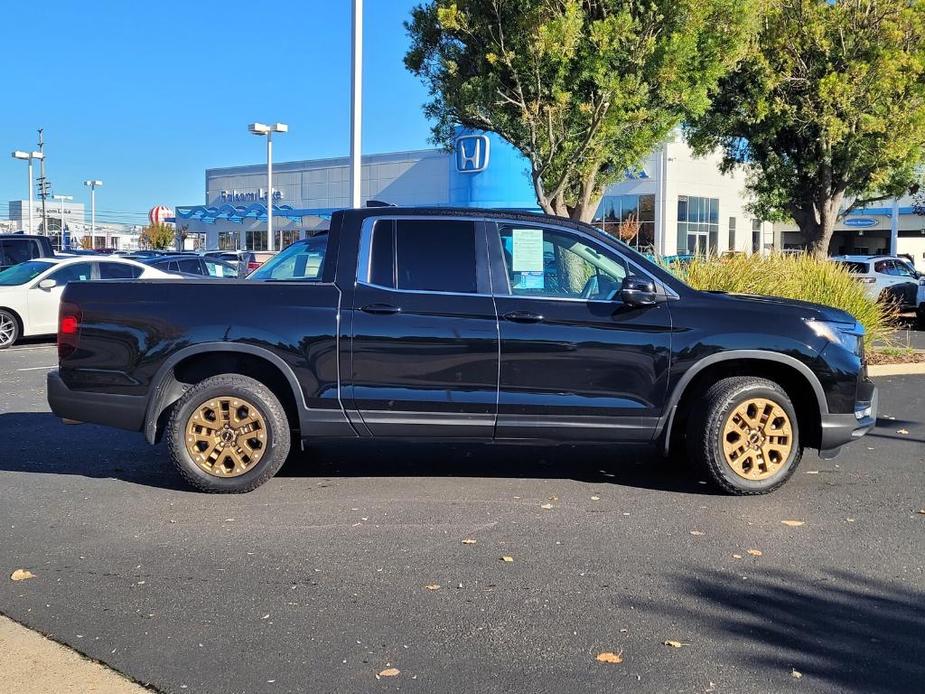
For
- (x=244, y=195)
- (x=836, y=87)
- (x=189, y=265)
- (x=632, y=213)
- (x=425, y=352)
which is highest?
(x=244, y=195)

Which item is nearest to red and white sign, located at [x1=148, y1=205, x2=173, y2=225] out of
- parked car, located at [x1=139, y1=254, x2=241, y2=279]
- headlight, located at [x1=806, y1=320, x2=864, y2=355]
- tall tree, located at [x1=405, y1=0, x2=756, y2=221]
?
parked car, located at [x1=139, y1=254, x2=241, y2=279]

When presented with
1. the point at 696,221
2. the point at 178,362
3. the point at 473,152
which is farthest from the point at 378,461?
the point at 696,221

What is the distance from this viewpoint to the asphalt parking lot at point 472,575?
3549 millimetres

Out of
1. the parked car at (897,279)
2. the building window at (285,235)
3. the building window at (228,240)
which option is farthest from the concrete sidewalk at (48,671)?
the building window at (228,240)

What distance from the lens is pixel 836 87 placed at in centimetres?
1571

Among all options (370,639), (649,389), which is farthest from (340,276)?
(370,639)

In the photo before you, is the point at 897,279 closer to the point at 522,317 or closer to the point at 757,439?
the point at 757,439

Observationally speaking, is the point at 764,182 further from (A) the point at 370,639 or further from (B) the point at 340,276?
(A) the point at 370,639

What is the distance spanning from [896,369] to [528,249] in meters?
8.43

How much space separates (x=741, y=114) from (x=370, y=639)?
16.3m

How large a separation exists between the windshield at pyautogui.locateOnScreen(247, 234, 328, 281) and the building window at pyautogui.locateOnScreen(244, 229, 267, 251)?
54.0 meters

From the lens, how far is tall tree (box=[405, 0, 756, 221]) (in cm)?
1179

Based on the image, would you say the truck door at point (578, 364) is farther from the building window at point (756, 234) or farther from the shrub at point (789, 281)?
the building window at point (756, 234)

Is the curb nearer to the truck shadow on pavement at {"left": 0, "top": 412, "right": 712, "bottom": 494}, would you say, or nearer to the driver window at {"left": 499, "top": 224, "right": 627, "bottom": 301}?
the truck shadow on pavement at {"left": 0, "top": 412, "right": 712, "bottom": 494}
